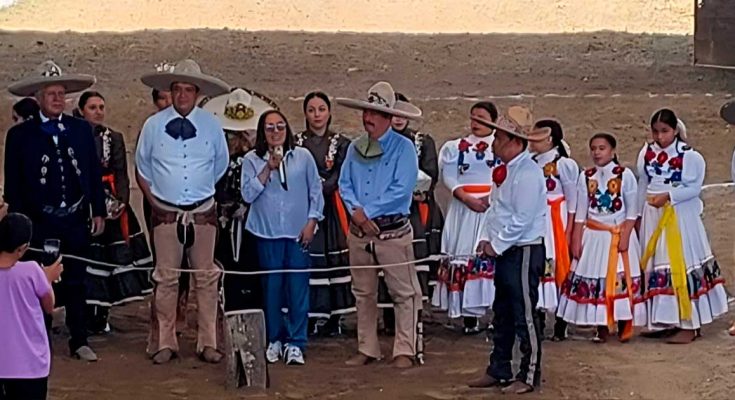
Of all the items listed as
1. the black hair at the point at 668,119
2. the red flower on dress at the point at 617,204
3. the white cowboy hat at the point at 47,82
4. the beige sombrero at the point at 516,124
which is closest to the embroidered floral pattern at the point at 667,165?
the black hair at the point at 668,119

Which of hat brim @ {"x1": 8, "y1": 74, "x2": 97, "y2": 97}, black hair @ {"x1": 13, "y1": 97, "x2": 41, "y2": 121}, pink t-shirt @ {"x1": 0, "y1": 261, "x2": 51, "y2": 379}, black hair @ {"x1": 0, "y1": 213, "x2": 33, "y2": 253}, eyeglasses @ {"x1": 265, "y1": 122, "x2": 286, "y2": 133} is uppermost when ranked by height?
hat brim @ {"x1": 8, "y1": 74, "x2": 97, "y2": 97}

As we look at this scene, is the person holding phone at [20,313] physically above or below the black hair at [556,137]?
below

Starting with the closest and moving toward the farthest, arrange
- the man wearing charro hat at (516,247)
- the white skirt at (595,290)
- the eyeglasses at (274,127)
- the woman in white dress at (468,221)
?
1. the man wearing charro hat at (516,247)
2. the eyeglasses at (274,127)
3. the white skirt at (595,290)
4. the woman in white dress at (468,221)

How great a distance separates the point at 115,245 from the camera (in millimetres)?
9883

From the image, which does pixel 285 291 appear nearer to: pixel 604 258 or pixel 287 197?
pixel 287 197

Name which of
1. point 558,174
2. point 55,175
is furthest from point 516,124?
point 55,175

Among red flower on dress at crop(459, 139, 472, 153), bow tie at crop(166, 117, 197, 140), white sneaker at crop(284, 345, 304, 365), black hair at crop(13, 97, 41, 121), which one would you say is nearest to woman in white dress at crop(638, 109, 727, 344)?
red flower on dress at crop(459, 139, 472, 153)

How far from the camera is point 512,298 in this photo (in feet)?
27.2

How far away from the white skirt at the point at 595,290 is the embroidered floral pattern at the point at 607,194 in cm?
17

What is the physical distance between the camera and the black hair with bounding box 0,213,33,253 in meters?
6.64

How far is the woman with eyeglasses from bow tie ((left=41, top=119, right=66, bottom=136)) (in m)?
1.55

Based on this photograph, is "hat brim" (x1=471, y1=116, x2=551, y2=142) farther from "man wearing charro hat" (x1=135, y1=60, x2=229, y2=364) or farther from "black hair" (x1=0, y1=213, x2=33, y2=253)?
"black hair" (x1=0, y1=213, x2=33, y2=253)

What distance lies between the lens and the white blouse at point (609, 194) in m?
9.58

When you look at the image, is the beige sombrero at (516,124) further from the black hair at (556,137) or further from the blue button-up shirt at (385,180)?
the black hair at (556,137)
